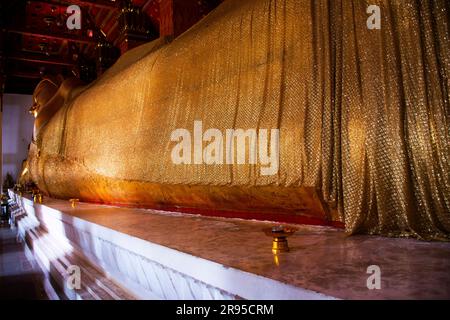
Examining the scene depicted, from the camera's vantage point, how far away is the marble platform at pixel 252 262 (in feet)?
2.29

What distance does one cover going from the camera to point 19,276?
229 centimetres

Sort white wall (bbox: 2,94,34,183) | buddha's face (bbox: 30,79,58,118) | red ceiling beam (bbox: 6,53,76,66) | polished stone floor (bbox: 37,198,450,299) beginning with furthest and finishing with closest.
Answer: white wall (bbox: 2,94,34,183) → red ceiling beam (bbox: 6,53,76,66) → buddha's face (bbox: 30,79,58,118) → polished stone floor (bbox: 37,198,450,299)

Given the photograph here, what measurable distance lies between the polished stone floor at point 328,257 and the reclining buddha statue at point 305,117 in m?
0.13

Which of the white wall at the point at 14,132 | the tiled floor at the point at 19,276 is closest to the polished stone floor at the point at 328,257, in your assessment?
the tiled floor at the point at 19,276

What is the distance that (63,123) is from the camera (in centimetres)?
338

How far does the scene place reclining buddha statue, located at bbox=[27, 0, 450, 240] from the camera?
3.51ft

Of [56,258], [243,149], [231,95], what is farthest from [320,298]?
[56,258]

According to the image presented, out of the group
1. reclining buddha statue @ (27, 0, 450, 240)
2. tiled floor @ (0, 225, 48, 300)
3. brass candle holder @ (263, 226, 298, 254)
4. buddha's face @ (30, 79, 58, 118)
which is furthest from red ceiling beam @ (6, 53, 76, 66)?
brass candle holder @ (263, 226, 298, 254)

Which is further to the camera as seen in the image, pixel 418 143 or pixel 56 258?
pixel 56 258

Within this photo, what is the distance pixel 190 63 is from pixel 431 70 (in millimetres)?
1281

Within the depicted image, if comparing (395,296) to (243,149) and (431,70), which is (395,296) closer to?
(431,70)

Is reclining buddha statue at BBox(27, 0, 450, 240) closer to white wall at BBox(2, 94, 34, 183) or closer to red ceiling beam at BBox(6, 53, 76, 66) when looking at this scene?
red ceiling beam at BBox(6, 53, 76, 66)

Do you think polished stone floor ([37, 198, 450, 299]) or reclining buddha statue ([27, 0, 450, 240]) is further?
reclining buddha statue ([27, 0, 450, 240])

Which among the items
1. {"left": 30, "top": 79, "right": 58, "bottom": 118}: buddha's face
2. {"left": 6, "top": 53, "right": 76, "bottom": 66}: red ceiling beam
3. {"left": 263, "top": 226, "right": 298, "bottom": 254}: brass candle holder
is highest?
{"left": 6, "top": 53, "right": 76, "bottom": 66}: red ceiling beam
